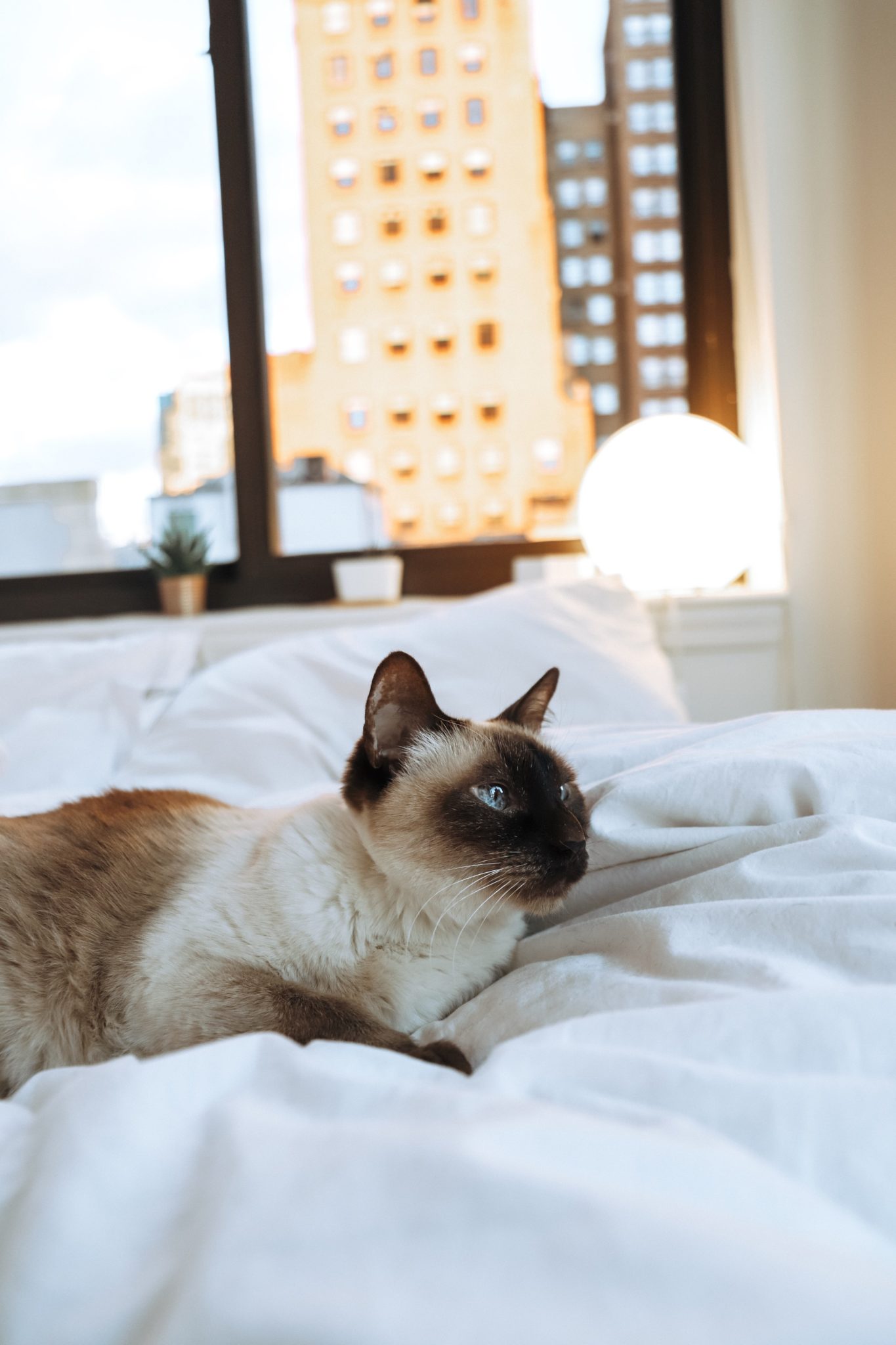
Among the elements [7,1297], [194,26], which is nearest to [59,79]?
[194,26]

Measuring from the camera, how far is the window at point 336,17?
2822 millimetres

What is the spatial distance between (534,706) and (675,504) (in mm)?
1293

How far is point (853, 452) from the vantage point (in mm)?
2510

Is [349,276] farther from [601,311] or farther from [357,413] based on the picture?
[601,311]

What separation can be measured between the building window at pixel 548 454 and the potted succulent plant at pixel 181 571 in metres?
0.93

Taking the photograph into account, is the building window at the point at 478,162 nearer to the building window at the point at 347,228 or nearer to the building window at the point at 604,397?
the building window at the point at 347,228

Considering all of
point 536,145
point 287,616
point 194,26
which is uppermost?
point 194,26

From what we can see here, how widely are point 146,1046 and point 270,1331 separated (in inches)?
17.9

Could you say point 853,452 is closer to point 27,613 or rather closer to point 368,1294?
point 27,613

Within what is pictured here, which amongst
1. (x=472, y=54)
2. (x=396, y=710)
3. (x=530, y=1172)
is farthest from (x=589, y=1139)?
(x=472, y=54)

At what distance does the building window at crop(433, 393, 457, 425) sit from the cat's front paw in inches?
91.6

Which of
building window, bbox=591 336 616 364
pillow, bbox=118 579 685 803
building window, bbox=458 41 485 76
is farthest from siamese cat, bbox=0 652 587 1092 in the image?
building window, bbox=458 41 485 76

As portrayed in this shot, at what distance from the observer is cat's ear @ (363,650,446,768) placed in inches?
35.9

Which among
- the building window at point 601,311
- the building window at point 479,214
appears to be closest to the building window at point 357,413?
the building window at point 479,214
